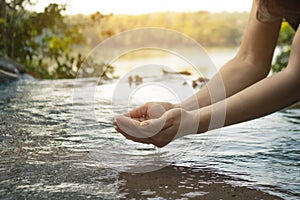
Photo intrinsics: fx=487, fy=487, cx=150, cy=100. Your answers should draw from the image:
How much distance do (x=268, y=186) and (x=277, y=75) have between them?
0.27 metres

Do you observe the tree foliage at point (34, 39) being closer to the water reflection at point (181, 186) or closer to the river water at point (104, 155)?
the river water at point (104, 155)

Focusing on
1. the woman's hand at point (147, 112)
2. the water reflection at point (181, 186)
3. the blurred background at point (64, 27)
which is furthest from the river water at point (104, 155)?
the blurred background at point (64, 27)

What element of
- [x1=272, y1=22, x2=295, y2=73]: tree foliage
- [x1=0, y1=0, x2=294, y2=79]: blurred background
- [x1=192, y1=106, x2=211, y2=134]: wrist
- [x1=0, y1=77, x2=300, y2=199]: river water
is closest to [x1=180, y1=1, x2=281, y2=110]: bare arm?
[x1=0, y1=77, x2=300, y2=199]: river water

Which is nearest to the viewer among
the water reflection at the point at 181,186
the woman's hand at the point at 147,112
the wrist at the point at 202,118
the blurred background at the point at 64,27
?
the water reflection at the point at 181,186

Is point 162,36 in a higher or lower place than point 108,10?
lower

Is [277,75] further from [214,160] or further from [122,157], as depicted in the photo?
[122,157]

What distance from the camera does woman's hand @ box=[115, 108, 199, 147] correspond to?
4.06 feet

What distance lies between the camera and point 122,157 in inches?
55.0

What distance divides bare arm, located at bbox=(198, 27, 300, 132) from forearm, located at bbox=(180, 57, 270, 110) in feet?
0.90

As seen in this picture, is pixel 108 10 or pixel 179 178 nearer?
pixel 179 178

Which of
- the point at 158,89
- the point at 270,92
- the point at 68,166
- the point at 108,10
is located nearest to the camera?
the point at 270,92

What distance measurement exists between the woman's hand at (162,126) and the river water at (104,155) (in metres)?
0.10

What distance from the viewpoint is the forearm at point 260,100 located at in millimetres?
1160

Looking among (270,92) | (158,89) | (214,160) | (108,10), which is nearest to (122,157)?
(214,160)
